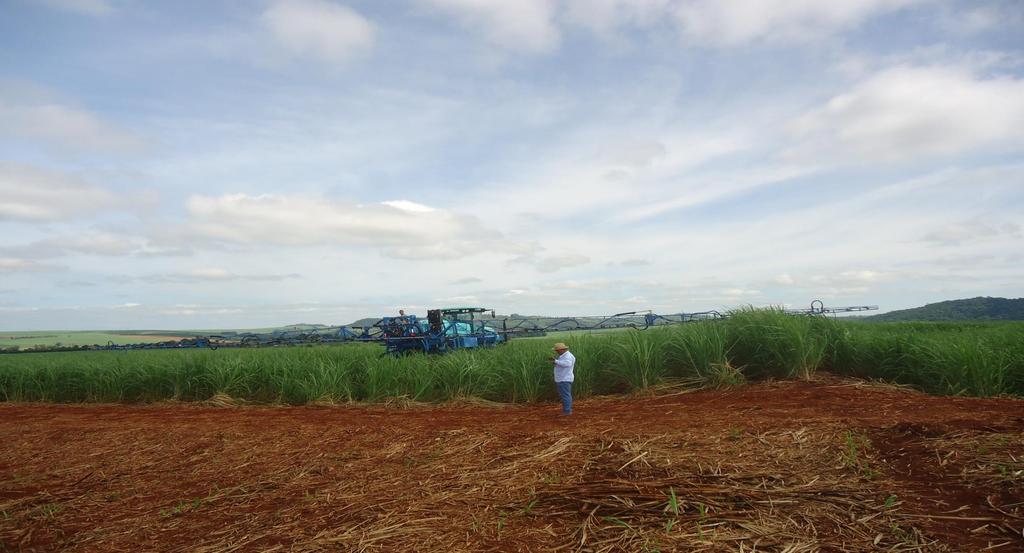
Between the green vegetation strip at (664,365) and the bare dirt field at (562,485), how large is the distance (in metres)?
1.87

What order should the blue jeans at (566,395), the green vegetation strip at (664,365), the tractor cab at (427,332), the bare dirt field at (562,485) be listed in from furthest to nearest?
1. the tractor cab at (427,332)
2. the green vegetation strip at (664,365)
3. the blue jeans at (566,395)
4. the bare dirt field at (562,485)

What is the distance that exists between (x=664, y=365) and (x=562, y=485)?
24.3 feet

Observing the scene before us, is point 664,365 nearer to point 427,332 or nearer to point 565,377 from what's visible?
point 565,377

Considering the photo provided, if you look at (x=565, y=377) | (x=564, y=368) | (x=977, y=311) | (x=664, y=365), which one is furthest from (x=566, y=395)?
(x=977, y=311)

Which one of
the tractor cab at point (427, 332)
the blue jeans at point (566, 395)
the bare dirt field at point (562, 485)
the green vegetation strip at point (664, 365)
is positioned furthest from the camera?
the tractor cab at point (427, 332)

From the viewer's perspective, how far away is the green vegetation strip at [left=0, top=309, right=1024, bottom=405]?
984 cm

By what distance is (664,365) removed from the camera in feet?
37.8

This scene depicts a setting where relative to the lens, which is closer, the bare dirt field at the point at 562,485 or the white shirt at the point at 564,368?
the bare dirt field at the point at 562,485

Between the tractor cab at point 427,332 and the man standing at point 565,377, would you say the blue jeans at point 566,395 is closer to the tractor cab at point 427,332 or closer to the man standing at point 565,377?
the man standing at point 565,377

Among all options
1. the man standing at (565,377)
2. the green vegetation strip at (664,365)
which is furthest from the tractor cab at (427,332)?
the man standing at (565,377)

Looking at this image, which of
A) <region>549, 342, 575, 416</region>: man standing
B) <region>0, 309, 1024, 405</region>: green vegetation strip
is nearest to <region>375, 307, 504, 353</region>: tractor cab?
<region>0, 309, 1024, 405</region>: green vegetation strip

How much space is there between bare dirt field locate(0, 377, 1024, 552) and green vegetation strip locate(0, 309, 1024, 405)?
1.87 metres

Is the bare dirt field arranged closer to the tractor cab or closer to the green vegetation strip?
the green vegetation strip

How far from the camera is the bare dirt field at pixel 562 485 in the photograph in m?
3.60
